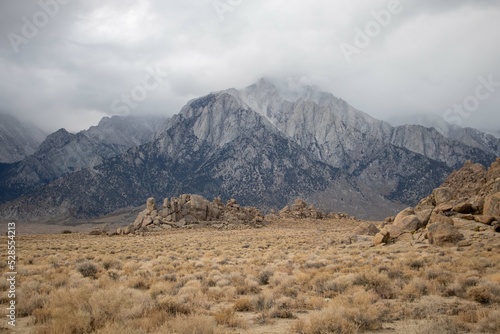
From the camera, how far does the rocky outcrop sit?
60472 mm

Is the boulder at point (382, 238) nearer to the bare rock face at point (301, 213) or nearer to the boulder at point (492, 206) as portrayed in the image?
the boulder at point (492, 206)

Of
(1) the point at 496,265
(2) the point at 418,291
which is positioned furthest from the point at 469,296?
(1) the point at 496,265

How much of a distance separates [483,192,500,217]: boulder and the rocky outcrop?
41.8 metres

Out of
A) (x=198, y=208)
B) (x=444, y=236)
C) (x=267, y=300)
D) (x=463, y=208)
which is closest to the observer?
(x=267, y=300)

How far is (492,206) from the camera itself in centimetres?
2945

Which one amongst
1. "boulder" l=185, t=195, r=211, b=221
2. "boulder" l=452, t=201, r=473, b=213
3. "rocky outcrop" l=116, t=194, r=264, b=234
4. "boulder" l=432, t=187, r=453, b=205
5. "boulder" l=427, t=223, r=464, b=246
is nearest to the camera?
"boulder" l=427, t=223, r=464, b=246

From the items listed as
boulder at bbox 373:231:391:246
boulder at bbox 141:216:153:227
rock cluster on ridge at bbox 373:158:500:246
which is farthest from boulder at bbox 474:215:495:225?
boulder at bbox 141:216:153:227

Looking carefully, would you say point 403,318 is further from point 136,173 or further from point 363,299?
point 136,173

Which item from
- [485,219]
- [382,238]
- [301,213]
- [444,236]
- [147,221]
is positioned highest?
[485,219]

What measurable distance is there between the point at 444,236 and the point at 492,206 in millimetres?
8976

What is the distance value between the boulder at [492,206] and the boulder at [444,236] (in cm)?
694

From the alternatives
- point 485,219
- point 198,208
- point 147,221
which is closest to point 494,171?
point 485,219

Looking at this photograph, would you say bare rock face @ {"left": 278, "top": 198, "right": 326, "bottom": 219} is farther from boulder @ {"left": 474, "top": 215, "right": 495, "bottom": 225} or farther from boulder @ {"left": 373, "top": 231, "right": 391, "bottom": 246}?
boulder @ {"left": 474, "top": 215, "right": 495, "bottom": 225}

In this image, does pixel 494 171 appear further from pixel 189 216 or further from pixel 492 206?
pixel 189 216
